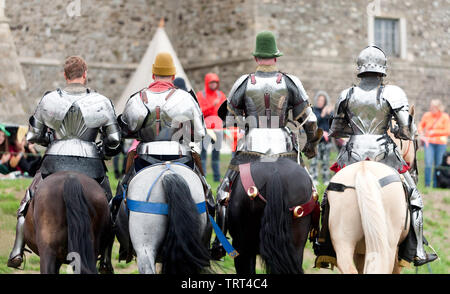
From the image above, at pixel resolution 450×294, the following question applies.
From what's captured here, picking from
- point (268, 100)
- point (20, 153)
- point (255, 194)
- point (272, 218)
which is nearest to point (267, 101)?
point (268, 100)

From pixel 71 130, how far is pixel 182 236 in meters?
1.44

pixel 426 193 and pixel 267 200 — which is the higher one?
pixel 267 200

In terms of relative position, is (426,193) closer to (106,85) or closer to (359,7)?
(359,7)

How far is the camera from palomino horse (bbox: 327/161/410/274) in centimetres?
573

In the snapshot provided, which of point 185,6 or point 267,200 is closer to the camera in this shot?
point 267,200

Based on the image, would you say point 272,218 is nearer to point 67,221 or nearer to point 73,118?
point 67,221

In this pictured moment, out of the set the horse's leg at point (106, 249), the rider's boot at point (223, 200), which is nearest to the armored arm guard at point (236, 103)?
the rider's boot at point (223, 200)

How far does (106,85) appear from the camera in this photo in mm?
21406

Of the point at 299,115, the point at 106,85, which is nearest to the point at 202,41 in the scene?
the point at 106,85

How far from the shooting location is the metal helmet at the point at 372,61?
6.72m

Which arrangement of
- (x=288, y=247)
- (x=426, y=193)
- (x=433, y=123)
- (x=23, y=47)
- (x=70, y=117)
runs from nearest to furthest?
(x=288, y=247) < (x=70, y=117) < (x=426, y=193) < (x=433, y=123) < (x=23, y=47)

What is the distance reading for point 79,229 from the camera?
19.2 feet

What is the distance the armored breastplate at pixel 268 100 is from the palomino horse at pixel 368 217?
86cm

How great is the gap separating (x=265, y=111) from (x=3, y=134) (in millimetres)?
7927
